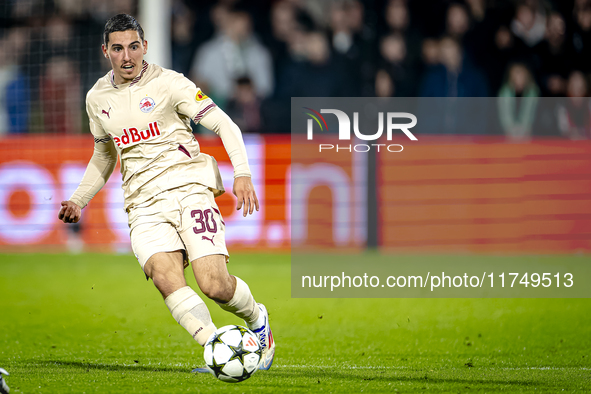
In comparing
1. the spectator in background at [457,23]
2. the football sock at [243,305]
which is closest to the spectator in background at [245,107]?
the spectator in background at [457,23]

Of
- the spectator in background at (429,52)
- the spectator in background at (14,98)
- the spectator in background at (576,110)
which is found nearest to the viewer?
the spectator in background at (576,110)

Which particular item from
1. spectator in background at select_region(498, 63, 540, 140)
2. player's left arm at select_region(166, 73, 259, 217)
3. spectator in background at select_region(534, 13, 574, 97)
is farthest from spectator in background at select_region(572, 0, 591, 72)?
player's left arm at select_region(166, 73, 259, 217)

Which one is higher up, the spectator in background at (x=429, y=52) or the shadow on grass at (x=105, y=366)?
the spectator in background at (x=429, y=52)

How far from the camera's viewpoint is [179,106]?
4570mm

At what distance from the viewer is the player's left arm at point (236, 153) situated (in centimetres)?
424

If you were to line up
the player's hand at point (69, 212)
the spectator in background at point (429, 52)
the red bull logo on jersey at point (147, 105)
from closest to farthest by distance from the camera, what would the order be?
the red bull logo on jersey at point (147, 105), the player's hand at point (69, 212), the spectator in background at point (429, 52)

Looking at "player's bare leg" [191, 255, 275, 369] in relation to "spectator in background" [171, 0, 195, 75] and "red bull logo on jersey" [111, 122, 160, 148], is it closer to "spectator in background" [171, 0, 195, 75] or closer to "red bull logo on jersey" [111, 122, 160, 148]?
"red bull logo on jersey" [111, 122, 160, 148]

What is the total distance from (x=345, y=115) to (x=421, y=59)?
54.5 inches

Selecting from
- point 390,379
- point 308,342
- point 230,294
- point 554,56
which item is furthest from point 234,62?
point 390,379

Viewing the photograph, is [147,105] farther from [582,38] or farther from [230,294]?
[582,38]

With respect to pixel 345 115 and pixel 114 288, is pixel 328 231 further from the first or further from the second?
pixel 114 288

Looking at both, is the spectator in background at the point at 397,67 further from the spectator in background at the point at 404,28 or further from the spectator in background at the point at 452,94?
the spectator in background at the point at 452,94

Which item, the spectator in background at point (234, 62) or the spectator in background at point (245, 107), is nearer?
the spectator in background at point (245, 107)

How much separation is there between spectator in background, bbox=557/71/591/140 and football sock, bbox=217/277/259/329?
6.76m
